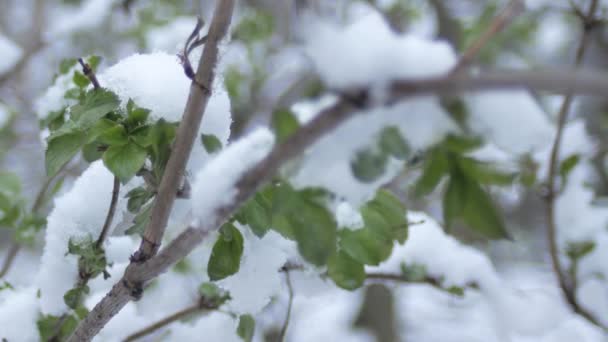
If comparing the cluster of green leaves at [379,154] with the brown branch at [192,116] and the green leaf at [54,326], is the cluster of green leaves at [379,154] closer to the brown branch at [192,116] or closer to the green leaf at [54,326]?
the brown branch at [192,116]

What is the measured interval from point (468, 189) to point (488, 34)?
4.8 inches

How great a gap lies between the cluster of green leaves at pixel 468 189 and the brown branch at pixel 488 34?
0.29ft

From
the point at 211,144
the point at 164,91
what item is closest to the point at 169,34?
the point at 164,91

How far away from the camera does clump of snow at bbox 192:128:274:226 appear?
42 centimetres

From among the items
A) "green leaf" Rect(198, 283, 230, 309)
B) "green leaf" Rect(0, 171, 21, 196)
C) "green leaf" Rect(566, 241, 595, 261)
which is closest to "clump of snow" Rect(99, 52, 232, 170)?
"green leaf" Rect(198, 283, 230, 309)

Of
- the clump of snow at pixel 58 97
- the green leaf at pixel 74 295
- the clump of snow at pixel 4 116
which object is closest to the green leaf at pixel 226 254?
the green leaf at pixel 74 295

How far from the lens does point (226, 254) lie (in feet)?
2.01

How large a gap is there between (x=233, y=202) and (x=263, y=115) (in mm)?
1823

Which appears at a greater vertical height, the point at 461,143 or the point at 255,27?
the point at 255,27

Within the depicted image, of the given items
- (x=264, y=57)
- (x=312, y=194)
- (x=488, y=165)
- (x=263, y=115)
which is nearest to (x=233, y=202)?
(x=312, y=194)

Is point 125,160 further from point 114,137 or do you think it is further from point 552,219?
point 552,219

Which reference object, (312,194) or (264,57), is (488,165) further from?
(264,57)

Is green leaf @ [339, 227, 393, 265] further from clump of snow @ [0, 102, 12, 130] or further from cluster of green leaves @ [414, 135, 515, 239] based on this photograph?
clump of snow @ [0, 102, 12, 130]

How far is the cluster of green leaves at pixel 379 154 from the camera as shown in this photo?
1.26ft
